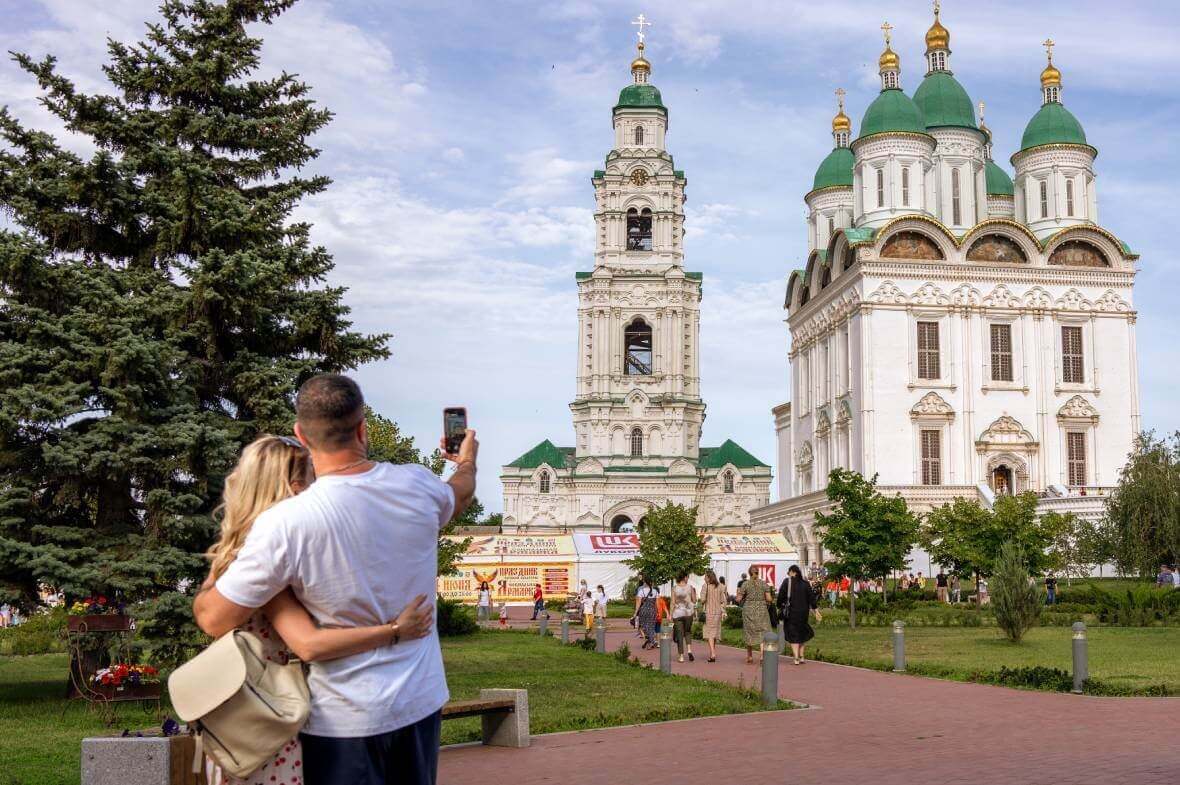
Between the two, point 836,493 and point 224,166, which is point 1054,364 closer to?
point 836,493

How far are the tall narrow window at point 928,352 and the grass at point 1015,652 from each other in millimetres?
28434

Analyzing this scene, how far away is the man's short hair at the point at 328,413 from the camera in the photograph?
12.9 ft

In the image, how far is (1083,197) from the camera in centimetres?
5941

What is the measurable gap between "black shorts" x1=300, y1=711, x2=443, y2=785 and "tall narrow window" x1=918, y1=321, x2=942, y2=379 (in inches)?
2147

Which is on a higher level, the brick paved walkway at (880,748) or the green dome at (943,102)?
the green dome at (943,102)

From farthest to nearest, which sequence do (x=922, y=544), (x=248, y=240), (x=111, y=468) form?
(x=922, y=544)
(x=248, y=240)
(x=111, y=468)

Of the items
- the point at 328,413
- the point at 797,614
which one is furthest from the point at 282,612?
the point at 797,614

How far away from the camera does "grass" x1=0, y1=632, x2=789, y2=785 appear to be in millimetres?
10477

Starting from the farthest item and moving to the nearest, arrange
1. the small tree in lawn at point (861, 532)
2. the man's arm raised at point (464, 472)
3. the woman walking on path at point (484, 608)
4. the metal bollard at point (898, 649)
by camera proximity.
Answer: the woman walking on path at point (484, 608)
the small tree in lawn at point (861, 532)
the metal bollard at point (898, 649)
the man's arm raised at point (464, 472)

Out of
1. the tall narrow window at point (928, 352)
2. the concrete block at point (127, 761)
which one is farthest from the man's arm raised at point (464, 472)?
the tall narrow window at point (928, 352)

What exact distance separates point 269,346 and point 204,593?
12.4 metres

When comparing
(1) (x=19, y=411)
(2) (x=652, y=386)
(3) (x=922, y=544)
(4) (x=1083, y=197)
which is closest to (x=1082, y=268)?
(4) (x=1083, y=197)

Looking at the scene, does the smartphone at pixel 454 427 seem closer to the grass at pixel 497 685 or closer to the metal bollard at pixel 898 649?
the grass at pixel 497 685

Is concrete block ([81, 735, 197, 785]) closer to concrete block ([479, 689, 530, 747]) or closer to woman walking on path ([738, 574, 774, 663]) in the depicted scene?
concrete block ([479, 689, 530, 747])
